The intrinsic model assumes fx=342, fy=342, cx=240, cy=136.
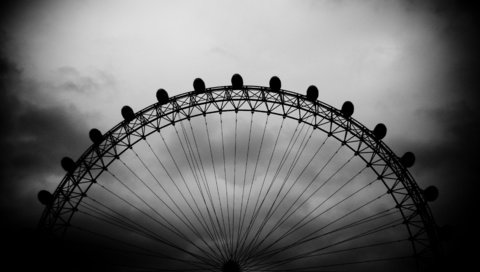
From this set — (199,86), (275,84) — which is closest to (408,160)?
(275,84)

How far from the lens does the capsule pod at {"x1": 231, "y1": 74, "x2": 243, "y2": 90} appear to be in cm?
2269

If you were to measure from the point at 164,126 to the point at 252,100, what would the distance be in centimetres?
613

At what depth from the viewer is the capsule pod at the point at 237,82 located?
22688mm

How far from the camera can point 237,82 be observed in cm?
2273

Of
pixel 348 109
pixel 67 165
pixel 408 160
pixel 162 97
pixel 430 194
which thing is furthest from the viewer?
pixel 162 97

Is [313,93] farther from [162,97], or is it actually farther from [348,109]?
[162,97]

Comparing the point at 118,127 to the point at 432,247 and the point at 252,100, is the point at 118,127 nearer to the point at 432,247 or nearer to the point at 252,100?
the point at 252,100

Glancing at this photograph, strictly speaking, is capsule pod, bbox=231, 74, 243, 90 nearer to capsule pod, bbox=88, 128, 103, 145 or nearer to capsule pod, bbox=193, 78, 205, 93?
capsule pod, bbox=193, 78, 205, 93

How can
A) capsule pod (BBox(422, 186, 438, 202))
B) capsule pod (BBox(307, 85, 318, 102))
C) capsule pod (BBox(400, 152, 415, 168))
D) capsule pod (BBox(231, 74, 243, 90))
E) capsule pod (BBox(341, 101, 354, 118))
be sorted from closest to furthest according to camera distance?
capsule pod (BBox(422, 186, 438, 202)) → capsule pod (BBox(400, 152, 415, 168)) → capsule pod (BBox(341, 101, 354, 118)) → capsule pod (BBox(307, 85, 318, 102)) → capsule pod (BBox(231, 74, 243, 90))

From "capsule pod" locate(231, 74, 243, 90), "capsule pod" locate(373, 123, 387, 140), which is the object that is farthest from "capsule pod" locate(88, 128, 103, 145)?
"capsule pod" locate(373, 123, 387, 140)

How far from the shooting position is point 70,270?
851 inches

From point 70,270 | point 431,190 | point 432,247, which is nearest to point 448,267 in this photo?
point 432,247

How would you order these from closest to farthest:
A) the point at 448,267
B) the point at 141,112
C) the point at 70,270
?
the point at 448,267 < the point at 70,270 < the point at 141,112

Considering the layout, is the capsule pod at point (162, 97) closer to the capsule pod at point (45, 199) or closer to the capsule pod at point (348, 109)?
the capsule pod at point (45, 199)
